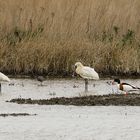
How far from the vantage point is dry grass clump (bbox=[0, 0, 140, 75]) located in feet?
64.4

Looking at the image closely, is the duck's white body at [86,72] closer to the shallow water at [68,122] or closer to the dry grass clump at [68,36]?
the dry grass clump at [68,36]

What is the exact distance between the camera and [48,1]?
20.9 meters

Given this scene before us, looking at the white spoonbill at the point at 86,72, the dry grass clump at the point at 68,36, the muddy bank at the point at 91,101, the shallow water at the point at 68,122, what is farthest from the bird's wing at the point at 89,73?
the muddy bank at the point at 91,101

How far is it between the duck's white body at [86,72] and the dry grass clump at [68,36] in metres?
1.12

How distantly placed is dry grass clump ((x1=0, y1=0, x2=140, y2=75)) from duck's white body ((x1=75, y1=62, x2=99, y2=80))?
1.12 metres

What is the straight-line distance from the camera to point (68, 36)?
20359 mm

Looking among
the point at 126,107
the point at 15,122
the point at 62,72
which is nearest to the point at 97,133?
the point at 15,122

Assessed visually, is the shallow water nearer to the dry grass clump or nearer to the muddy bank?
the muddy bank

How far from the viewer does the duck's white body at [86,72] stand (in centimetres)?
1809

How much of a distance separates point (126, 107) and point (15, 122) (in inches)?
112

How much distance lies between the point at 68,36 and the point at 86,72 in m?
2.40

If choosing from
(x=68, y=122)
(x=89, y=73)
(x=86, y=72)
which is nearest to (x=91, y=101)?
(x=68, y=122)

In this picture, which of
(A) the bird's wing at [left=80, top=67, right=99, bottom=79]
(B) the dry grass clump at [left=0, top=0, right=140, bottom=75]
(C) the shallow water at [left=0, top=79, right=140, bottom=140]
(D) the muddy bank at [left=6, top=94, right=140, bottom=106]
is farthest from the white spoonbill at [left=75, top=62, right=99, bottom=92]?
(D) the muddy bank at [left=6, top=94, right=140, bottom=106]

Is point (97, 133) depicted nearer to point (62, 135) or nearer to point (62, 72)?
point (62, 135)
